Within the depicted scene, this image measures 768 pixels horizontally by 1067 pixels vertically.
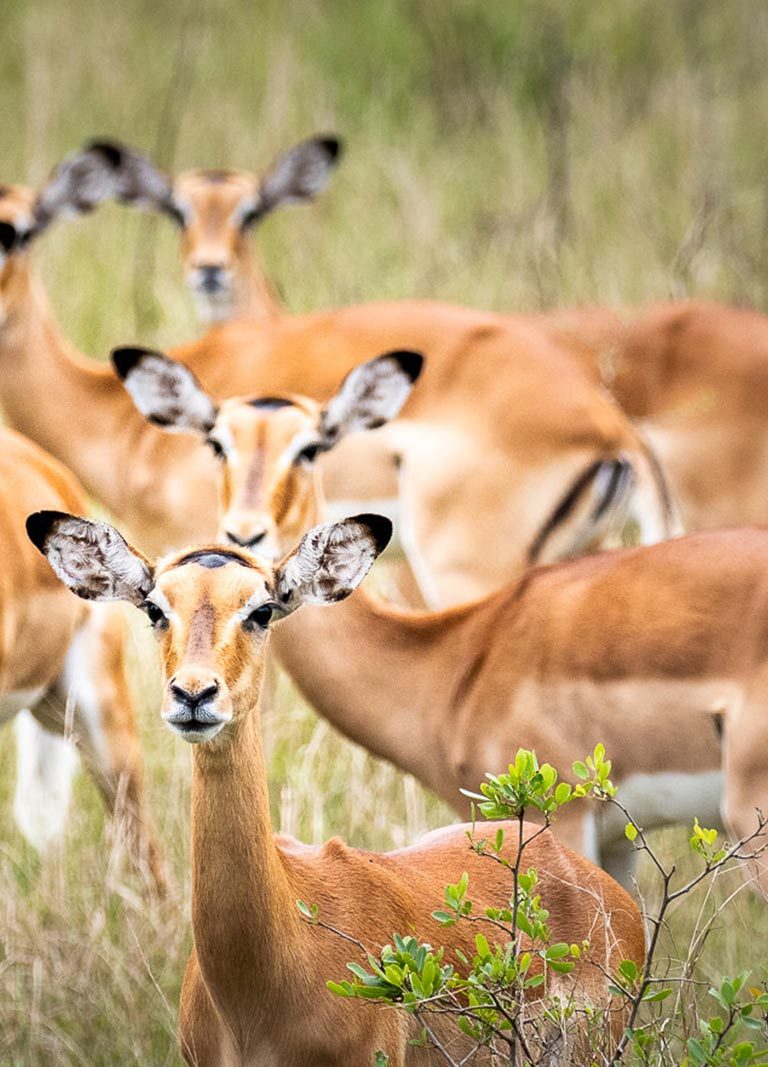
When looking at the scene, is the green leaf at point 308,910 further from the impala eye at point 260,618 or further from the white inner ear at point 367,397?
the white inner ear at point 367,397

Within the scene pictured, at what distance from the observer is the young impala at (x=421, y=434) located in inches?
248

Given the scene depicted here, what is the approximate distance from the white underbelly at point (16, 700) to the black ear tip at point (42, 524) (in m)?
1.49

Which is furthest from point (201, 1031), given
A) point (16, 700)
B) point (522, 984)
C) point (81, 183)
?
point (81, 183)

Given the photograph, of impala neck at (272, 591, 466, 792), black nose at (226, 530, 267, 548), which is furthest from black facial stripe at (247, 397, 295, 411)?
impala neck at (272, 591, 466, 792)

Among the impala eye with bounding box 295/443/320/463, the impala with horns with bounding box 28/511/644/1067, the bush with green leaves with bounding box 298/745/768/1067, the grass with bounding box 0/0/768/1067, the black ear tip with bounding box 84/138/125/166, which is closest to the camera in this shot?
the bush with green leaves with bounding box 298/745/768/1067

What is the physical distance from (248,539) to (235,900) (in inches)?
67.0

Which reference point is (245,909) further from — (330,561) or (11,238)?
(11,238)

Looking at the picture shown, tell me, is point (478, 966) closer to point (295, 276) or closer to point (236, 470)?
point (236, 470)

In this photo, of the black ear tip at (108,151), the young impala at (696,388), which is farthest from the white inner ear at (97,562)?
the black ear tip at (108,151)

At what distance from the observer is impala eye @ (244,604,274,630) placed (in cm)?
319

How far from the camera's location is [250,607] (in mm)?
3184

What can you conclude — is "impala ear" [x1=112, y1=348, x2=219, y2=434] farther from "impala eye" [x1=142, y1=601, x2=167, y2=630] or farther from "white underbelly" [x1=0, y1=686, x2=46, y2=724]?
"impala eye" [x1=142, y1=601, x2=167, y2=630]

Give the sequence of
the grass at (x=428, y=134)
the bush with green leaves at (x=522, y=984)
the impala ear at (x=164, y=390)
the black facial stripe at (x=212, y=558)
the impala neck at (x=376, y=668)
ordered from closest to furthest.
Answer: the bush with green leaves at (x=522, y=984) → the black facial stripe at (x=212, y=558) → the impala neck at (x=376, y=668) → the impala ear at (x=164, y=390) → the grass at (x=428, y=134)

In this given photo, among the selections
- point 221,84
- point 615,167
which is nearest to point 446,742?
point 615,167
